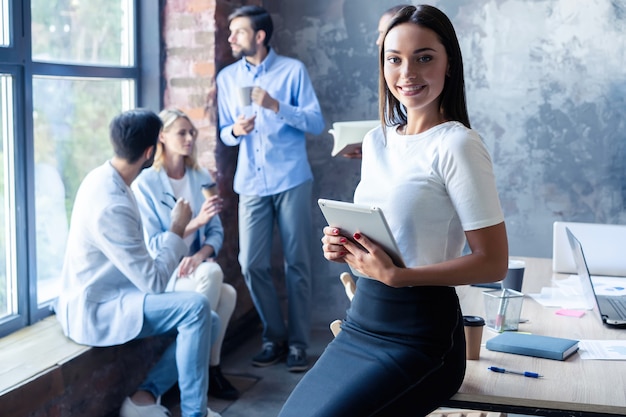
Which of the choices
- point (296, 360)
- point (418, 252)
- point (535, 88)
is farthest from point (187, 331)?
point (535, 88)

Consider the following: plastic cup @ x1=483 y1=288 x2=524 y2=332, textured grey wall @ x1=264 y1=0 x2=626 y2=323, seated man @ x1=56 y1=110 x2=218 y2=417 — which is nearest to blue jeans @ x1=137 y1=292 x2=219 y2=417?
seated man @ x1=56 y1=110 x2=218 y2=417

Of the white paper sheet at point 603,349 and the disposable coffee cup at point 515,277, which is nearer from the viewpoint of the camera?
the white paper sheet at point 603,349

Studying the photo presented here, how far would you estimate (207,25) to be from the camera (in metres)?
4.61

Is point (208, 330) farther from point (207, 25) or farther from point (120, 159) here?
point (207, 25)

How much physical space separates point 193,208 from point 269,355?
0.98 metres

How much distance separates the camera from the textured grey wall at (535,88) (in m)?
4.72

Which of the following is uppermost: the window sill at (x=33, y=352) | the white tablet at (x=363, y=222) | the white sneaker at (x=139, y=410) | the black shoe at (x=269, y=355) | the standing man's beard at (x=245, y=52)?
the standing man's beard at (x=245, y=52)

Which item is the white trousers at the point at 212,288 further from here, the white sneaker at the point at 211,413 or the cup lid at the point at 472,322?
the cup lid at the point at 472,322

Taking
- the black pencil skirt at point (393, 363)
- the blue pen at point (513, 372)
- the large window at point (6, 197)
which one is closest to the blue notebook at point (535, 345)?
the blue pen at point (513, 372)

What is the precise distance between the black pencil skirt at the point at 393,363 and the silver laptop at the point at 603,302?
736mm

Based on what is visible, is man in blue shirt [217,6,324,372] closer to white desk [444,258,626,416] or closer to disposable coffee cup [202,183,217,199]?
disposable coffee cup [202,183,217,199]

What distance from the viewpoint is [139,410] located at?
11.9ft

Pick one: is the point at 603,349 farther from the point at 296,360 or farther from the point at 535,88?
the point at 535,88

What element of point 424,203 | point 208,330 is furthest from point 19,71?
point 424,203
